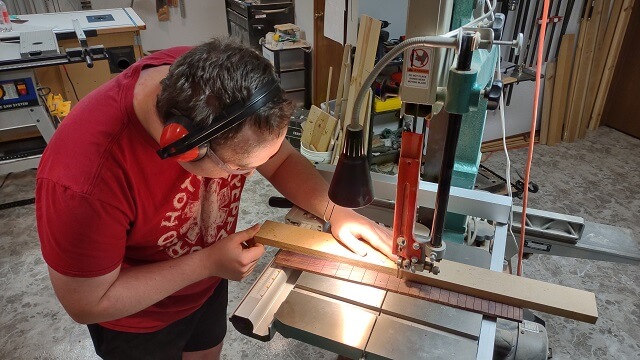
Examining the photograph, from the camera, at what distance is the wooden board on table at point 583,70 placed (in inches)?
130

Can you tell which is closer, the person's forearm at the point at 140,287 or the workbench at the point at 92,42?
the person's forearm at the point at 140,287

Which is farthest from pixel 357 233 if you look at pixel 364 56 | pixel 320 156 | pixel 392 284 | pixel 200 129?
pixel 364 56

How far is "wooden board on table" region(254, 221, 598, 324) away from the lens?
3.26 feet

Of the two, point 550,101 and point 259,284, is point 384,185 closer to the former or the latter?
point 259,284

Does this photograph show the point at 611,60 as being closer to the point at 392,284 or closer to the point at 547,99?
the point at 547,99

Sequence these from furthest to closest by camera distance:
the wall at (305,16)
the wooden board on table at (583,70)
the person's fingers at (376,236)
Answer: the wall at (305,16) → the wooden board on table at (583,70) → the person's fingers at (376,236)

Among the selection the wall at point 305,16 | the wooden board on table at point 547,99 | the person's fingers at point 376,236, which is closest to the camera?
the person's fingers at point 376,236

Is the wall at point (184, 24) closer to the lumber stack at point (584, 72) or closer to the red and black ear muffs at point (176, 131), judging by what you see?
the lumber stack at point (584, 72)

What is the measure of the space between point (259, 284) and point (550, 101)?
10.8 ft

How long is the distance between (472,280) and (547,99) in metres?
3.07

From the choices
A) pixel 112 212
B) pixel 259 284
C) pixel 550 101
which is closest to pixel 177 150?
pixel 112 212

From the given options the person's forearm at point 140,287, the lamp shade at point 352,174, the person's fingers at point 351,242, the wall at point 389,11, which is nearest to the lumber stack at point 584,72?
the wall at point 389,11

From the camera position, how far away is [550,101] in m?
3.63

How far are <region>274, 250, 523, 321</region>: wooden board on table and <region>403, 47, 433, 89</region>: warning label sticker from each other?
521 mm
